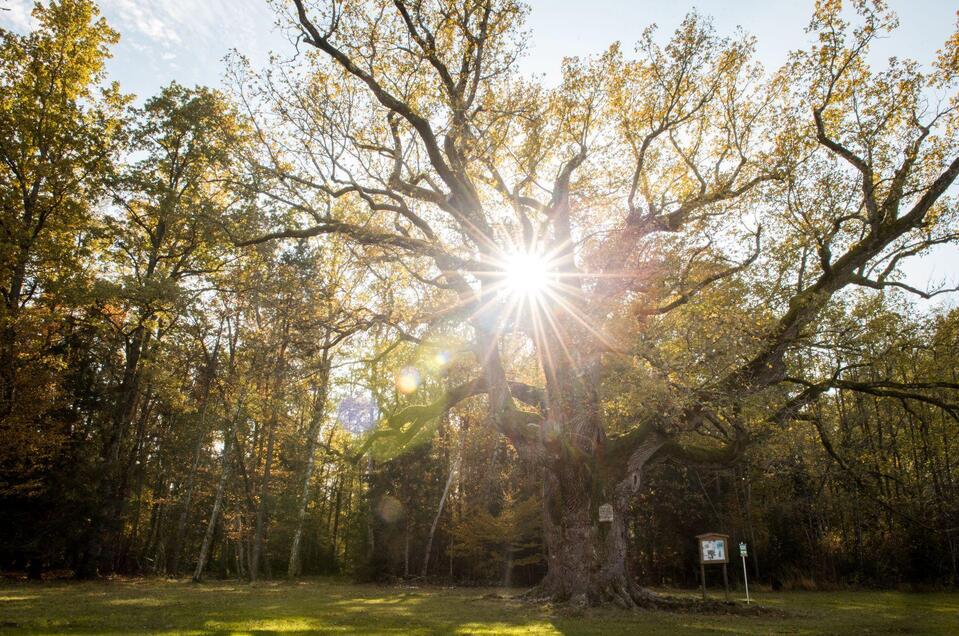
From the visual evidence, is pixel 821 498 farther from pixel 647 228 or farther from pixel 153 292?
pixel 153 292

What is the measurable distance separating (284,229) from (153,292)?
5476mm

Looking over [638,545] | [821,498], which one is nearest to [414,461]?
[638,545]

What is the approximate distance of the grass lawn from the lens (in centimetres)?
926

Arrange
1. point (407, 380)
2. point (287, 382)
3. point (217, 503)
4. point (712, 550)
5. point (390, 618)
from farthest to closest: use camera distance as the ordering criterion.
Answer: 1. point (217, 503)
2. point (407, 380)
3. point (712, 550)
4. point (287, 382)
5. point (390, 618)

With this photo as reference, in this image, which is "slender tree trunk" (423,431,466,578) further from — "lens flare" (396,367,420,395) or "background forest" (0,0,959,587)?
"lens flare" (396,367,420,395)

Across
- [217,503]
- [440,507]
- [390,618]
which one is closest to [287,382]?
[390,618]

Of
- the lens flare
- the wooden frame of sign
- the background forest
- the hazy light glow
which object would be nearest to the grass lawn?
the wooden frame of sign

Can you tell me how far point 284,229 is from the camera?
14.7m

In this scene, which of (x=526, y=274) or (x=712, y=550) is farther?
(x=712, y=550)

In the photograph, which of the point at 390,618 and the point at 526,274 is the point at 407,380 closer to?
the point at 526,274

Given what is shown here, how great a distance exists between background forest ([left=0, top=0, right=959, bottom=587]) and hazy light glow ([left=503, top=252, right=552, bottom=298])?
240cm

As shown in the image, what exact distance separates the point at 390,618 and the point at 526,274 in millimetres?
8897

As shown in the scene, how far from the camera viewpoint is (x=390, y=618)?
1150cm

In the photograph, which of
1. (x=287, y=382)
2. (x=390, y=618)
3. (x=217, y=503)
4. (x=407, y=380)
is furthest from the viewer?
(x=217, y=503)
